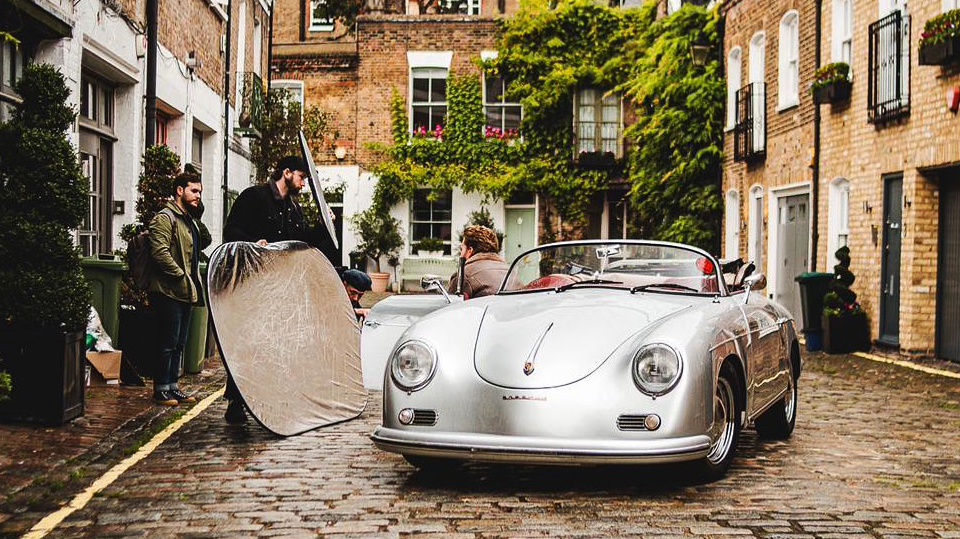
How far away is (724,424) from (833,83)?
1182 cm

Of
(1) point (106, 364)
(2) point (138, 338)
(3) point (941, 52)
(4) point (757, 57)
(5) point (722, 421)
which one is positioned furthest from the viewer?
(4) point (757, 57)

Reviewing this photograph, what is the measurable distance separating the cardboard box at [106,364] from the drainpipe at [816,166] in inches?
464

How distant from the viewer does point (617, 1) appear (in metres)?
33.9

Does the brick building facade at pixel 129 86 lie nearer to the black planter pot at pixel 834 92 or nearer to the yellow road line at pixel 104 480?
the yellow road line at pixel 104 480

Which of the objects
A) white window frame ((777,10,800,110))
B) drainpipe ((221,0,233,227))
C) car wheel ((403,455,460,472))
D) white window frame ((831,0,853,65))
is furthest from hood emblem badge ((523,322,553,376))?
drainpipe ((221,0,233,227))

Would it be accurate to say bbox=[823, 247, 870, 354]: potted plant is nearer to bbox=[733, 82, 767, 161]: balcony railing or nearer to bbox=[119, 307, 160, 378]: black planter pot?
bbox=[733, 82, 767, 161]: balcony railing

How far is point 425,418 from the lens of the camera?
5680mm

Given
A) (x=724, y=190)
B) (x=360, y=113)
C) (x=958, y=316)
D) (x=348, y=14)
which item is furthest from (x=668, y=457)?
(x=348, y=14)

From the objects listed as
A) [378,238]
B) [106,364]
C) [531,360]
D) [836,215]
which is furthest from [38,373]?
[378,238]

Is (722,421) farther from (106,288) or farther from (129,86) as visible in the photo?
(129,86)

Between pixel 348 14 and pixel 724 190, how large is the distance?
19.3 meters

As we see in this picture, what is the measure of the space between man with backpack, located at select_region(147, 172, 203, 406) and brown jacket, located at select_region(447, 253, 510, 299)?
7.68 feet

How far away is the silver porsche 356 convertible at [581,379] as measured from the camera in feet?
17.6

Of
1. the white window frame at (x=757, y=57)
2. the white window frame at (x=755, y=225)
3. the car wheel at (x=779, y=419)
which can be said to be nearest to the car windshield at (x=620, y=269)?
the car wheel at (x=779, y=419)
